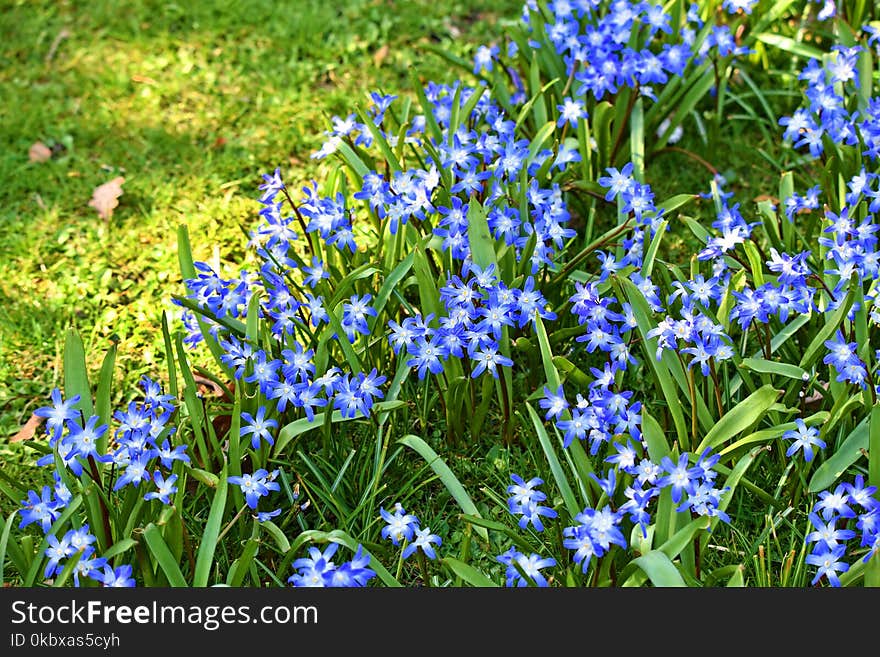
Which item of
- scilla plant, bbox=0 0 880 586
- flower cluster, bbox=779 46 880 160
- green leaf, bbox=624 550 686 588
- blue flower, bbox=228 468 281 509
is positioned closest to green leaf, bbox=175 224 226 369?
scilla plant, bbox=0 0 880 586

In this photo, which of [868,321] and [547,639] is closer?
[547,639]

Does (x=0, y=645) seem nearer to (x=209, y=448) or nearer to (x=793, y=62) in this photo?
(x=209, y=448)

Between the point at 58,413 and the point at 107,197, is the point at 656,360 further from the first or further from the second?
the point at 107,197

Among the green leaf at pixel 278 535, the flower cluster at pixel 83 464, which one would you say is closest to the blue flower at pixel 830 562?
the green leaf at pixel 278 535

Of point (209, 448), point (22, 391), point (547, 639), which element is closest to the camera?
point (547, 639)

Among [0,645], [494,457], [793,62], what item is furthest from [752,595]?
[793,62]

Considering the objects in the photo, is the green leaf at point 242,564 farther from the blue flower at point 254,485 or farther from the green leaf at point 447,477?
the green leaf at point 447,477

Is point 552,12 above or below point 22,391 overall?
above

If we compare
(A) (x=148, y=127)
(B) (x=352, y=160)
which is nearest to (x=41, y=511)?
(B) (x=352, y=160)
